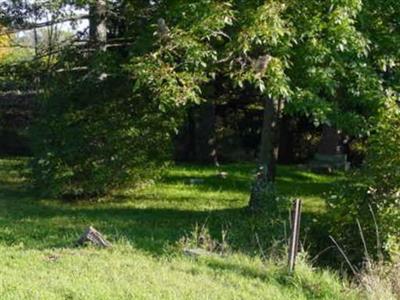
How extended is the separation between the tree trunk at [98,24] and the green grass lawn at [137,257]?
8.71ft

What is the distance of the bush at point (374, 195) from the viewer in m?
6.42

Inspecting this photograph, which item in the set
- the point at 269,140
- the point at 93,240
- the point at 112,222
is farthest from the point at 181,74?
the point at 269,140

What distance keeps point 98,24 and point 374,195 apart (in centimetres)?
671

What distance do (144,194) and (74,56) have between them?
2782 mm

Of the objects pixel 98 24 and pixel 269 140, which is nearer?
pixel 269 140

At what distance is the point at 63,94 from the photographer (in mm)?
10867

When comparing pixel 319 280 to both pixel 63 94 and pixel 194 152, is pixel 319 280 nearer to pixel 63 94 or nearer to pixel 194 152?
pixel 63 94

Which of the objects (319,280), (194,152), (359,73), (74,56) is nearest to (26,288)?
(319,280)

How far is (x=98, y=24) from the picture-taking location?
11.7m

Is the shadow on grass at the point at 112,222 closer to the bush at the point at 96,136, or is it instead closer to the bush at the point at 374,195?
the bush at the point at 96,136

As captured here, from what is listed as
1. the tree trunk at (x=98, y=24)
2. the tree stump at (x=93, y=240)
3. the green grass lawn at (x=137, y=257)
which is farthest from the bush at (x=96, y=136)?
the tree stump at (x=93, y=240)

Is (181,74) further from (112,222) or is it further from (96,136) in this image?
(96,136)

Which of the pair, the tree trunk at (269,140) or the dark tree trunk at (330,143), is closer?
the tree trunk at (269,140)

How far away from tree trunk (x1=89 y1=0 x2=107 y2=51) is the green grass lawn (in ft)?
8.71
